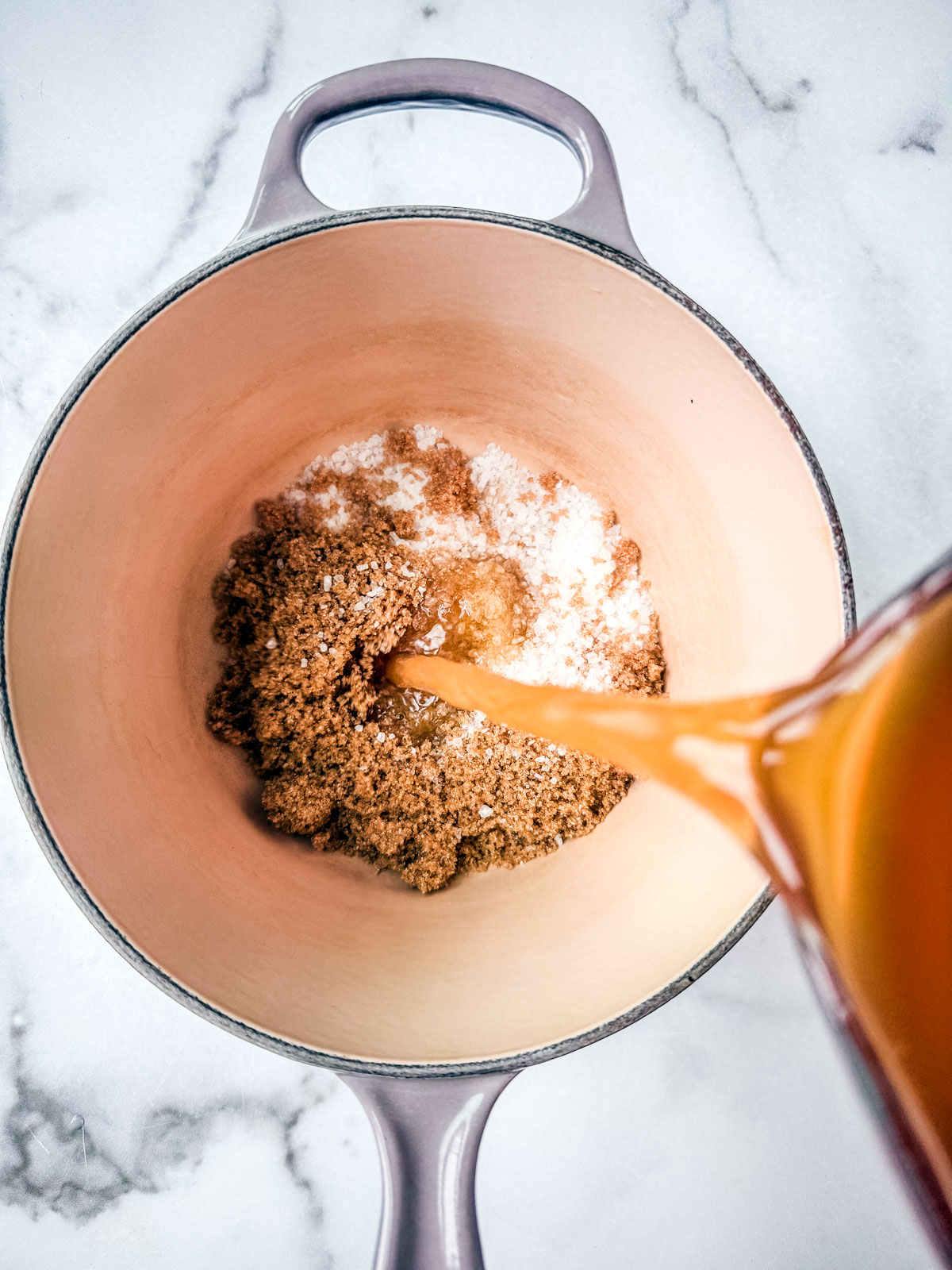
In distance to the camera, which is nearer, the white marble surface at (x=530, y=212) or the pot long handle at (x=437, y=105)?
the pot long handle at (x=437, y=105)

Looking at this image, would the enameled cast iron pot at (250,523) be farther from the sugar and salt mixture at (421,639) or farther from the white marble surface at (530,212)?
the white marble surface at (530,212)

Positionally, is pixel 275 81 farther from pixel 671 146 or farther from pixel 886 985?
pixel 886 985

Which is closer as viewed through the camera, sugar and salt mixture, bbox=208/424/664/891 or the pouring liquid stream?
the pouring liquid stream

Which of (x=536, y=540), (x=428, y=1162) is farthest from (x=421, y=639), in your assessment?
(x=428, y=1162)

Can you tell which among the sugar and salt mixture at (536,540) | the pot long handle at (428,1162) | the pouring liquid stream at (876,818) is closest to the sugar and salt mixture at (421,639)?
the sugar and salt mixture at (536,540)

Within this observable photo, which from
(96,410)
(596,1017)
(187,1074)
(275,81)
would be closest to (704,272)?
(275,81)

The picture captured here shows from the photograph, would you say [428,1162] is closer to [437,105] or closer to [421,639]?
[421,639]

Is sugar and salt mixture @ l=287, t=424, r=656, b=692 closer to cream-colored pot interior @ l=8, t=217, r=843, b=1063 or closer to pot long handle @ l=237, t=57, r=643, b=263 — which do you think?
cream-colored pot interior @ l=8, t=217, r=843, b=1063

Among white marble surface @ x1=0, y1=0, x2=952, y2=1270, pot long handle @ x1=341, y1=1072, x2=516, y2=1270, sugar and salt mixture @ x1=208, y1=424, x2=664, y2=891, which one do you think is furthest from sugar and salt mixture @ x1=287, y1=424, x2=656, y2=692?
pot long handle @ x1=341, y1=1072, x2=516, y2=1270
